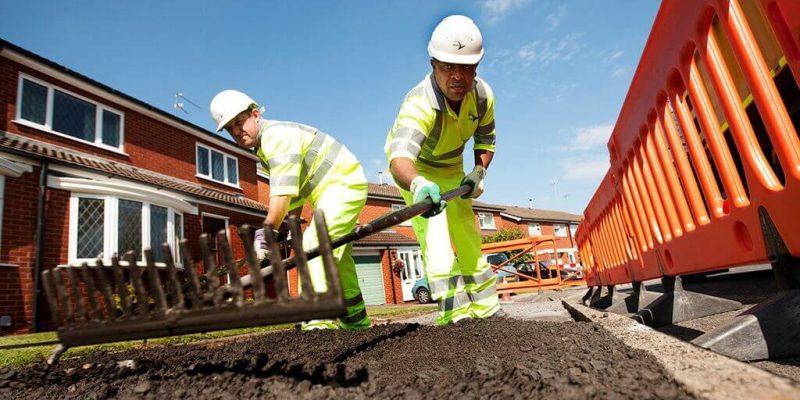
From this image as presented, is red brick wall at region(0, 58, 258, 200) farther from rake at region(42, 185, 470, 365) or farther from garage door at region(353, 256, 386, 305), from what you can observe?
rake at region(42, 185, 470, 365)

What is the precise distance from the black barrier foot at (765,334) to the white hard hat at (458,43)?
6.68 ft

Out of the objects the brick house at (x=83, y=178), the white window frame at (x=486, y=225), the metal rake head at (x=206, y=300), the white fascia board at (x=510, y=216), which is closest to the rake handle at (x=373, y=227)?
the metal rake head at (x=206, y=300)

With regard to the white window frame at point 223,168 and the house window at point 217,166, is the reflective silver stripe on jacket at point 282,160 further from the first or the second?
the house window at point 217,166

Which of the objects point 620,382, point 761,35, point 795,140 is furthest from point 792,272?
point 761,35

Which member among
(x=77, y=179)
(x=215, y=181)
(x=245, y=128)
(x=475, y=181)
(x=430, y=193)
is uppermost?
(x=215, y=181)

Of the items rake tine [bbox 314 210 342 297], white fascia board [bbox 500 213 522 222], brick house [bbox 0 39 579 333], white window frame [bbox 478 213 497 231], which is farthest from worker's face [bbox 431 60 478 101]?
white fascia board [bbox 500 213 522 222]

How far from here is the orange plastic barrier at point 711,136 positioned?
4.42 feet

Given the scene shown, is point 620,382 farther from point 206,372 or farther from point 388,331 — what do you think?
point 388,331

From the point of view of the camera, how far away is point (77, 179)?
998 centimetres

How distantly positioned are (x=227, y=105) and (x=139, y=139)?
12076mm

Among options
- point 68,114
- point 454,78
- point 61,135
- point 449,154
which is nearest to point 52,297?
point 454,78

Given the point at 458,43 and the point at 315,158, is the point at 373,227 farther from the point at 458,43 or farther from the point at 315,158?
the point at 315,158

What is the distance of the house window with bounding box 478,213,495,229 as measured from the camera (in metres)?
38.1

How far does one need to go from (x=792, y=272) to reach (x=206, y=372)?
2122 mm
